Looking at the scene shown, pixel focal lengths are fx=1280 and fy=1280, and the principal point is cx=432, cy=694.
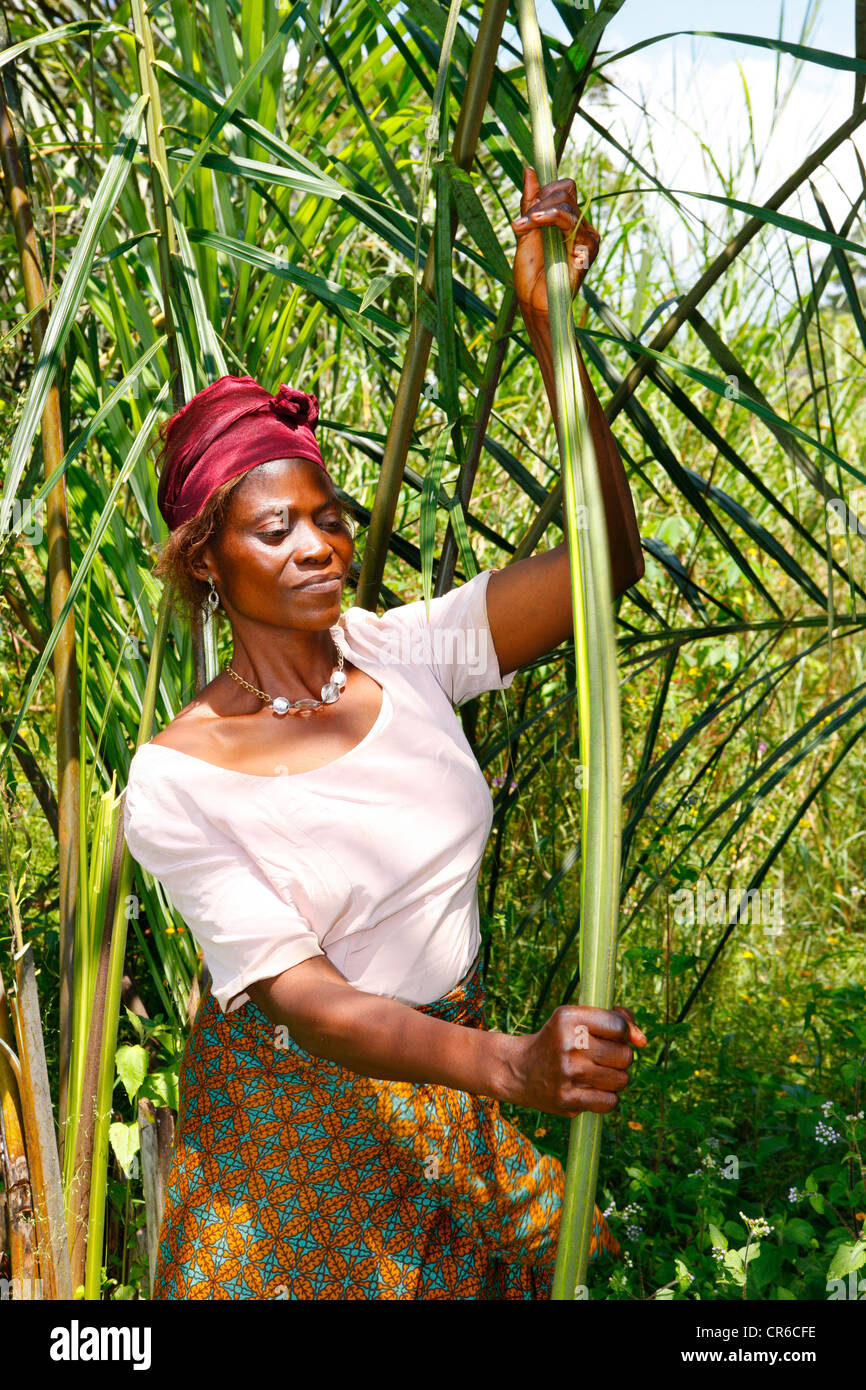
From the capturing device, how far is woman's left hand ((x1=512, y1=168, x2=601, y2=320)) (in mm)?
857

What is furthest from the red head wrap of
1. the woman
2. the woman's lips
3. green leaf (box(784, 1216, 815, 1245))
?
green leaf (box(784, 1216, 815, 1245))

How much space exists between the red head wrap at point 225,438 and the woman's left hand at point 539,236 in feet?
0.77

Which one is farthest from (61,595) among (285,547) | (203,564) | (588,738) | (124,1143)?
(588,738)

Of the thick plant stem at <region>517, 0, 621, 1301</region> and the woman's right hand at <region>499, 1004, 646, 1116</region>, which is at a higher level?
the thick plant stem at <region>517, 0, 621, 1301</region>

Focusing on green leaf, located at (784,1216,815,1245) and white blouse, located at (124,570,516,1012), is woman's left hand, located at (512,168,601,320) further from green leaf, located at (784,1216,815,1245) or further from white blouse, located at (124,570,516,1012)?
green leaf, located at (784,1216,815,1245)

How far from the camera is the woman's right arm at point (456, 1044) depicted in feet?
2.39

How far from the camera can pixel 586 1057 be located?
28.6 inches

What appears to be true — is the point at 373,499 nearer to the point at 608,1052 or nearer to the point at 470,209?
the point at 470,209

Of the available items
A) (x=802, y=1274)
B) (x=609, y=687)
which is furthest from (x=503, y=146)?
(x=802, y=1274)

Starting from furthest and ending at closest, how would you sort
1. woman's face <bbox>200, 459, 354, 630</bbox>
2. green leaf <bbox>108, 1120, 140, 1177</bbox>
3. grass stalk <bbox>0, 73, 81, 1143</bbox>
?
green leaf <bbox>108, 1120, 140, 1177</bbox>
grass stalk <bbox>0, 73, 81, 1143</bbox>
woman's face <bbox>200, 459, 354, 630</bbox>

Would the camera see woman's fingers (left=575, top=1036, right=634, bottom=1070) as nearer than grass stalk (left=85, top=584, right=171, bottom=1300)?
Yes

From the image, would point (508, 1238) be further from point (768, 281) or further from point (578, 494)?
point (768, 281)

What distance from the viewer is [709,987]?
2.62 meters
